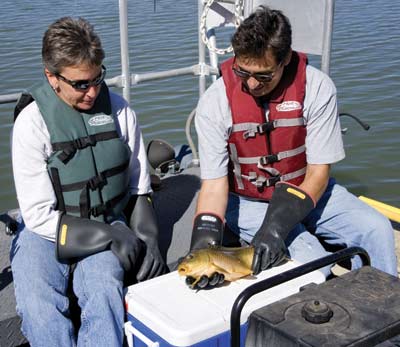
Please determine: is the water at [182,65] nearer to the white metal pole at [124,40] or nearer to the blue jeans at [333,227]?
the white metal pole at [124,40]

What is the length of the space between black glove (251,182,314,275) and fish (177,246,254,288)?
71 millimetres

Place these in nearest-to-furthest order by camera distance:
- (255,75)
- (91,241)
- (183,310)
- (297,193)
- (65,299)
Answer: (183,310)
(65,299)
(91,241)
(255,75)
(297,193)

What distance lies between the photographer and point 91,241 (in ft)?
9.89

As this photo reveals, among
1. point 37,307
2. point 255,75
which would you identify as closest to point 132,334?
point 37,307

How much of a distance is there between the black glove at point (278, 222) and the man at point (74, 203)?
1.63 feet

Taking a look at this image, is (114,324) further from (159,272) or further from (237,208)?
(237,208)

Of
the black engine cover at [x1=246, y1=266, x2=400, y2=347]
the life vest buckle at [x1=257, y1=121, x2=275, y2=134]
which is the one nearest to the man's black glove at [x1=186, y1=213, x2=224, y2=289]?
the life vest buckle at [x1=257, y1=121, x2=275, y2=134]

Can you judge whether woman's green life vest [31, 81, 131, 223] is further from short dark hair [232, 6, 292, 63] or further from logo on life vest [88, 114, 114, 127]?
short dark hair [232, 6, 292, 63]

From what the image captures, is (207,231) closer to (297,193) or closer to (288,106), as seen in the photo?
(297,193)

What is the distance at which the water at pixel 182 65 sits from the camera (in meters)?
7.36

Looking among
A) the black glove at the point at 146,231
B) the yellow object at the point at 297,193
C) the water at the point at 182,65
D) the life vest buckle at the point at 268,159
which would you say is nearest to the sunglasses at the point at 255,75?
the life vest buckle at the point at 268,159

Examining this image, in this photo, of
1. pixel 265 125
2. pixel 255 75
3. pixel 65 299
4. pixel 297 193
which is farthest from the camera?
pixel 265 125

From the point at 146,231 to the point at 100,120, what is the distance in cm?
57

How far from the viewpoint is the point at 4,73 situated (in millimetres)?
9797
